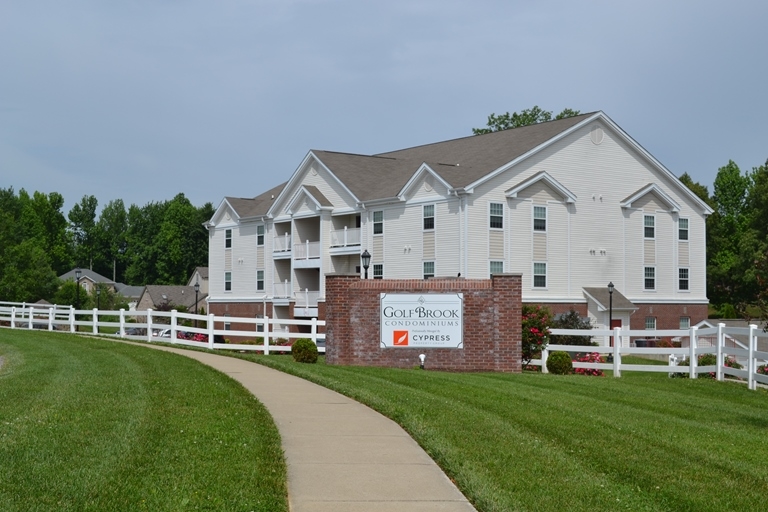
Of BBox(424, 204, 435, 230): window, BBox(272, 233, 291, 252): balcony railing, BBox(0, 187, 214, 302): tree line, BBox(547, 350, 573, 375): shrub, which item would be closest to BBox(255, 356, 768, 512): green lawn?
BBox(547, 350, 573, 375): shrub

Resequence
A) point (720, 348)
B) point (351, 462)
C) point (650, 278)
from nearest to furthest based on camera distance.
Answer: point (351, 462), point (720, 348), point (650, 278)

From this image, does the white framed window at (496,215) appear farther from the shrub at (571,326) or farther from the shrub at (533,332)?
the shrub at (533,332)

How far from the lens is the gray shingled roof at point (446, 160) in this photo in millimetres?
45281

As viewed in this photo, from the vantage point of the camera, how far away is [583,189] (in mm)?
46969

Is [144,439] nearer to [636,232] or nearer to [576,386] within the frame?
[576,386]

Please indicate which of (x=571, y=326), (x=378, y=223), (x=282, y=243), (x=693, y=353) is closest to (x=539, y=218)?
(x=571, y=326)

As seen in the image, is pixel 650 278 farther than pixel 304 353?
Yes

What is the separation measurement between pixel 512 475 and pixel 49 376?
1149cm

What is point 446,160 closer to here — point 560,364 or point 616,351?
point 560,364

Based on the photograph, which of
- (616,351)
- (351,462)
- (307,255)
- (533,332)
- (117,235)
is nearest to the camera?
(351,462)

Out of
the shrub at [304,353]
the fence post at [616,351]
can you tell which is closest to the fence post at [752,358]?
the fence post at [616,351]

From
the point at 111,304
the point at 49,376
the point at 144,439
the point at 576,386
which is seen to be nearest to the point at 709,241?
the point at 111,304

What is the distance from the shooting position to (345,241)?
166ft

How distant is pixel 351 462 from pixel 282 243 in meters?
45.7
